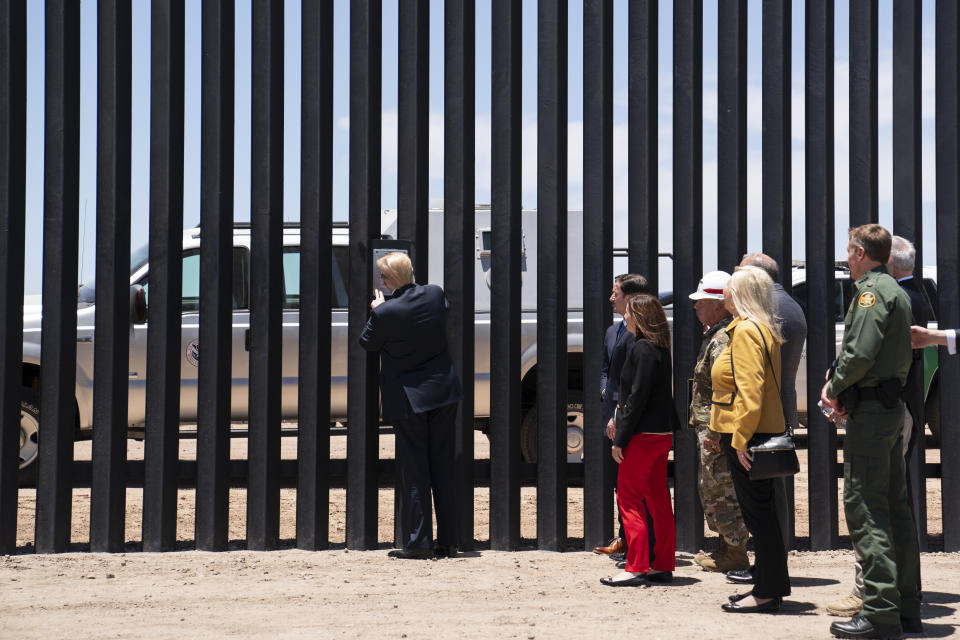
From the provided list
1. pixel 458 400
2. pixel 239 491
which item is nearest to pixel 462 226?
pixel 458 400

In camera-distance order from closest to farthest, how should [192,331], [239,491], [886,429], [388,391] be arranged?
[886,429], [388,391], [192,331], [239,491]

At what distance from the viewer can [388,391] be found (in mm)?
5633

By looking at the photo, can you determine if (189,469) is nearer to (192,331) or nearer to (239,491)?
(192,331)

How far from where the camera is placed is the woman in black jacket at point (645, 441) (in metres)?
4.84

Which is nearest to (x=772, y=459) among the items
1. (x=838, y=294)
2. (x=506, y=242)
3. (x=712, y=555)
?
(x=712, y=555)

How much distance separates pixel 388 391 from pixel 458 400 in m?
0.39

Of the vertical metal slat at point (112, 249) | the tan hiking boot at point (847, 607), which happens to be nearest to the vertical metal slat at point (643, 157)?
the tan hiking boot at point (847, 607)

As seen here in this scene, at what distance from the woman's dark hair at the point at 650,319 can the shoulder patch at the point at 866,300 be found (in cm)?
103

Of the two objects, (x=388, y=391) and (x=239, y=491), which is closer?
(x=388, y=391)

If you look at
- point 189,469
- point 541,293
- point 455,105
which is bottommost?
point 189,469

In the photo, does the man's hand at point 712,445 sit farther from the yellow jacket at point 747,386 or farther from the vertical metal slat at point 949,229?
the vertical metal slat at point 949,229

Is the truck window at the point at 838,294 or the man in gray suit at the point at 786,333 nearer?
the man in gray suit at the point at 786,333

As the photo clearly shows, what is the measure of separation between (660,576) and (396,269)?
2.10 meters

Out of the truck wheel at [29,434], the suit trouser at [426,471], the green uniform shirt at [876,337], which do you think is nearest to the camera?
the green uniform shirt at [876,337]
